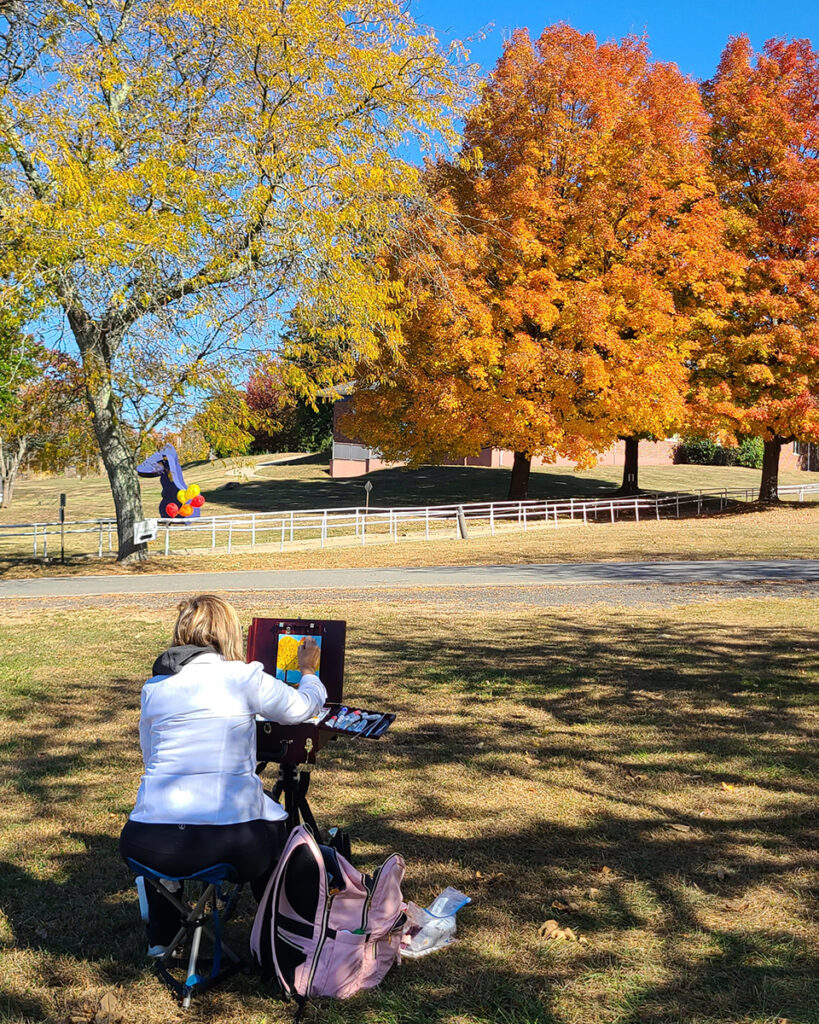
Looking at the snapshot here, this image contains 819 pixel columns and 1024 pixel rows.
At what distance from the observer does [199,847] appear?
11.3 feet

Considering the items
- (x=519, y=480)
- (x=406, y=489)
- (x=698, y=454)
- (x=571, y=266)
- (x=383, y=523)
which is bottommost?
(x=383, y=523)

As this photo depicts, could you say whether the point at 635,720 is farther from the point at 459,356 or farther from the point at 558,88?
the point at 558,88

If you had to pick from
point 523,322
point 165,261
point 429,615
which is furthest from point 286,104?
point 523,322

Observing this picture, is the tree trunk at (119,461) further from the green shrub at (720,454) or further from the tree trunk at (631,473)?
the green shrub at (720,454)

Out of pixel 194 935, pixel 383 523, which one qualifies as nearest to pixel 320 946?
pixel 194 935

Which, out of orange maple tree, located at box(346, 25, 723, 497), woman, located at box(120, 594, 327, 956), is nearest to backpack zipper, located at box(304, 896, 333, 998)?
woman, located at box(120, 594, 327, 956)

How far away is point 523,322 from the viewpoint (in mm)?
30219

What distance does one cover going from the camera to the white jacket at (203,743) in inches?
137

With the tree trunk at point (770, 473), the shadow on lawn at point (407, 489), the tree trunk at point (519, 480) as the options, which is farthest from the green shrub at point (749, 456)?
the tree trunk at point (519, 480)

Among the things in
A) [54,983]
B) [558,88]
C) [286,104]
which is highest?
[558,88]

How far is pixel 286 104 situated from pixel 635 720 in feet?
47.1

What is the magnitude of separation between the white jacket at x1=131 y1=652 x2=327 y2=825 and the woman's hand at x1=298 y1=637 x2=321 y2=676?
0.51m

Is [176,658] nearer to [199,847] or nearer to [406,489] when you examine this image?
[199,847]

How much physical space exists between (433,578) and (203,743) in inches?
553
